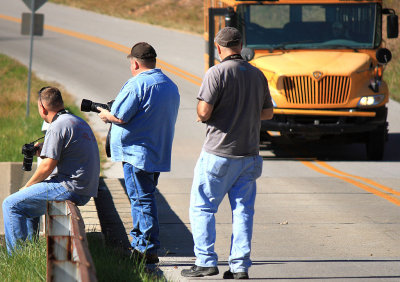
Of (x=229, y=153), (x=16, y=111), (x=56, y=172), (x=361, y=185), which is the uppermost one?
(x=229, y=153)

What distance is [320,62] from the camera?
13.9 metres

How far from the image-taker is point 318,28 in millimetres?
14523

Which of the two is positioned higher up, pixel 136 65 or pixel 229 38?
pixel 229 38

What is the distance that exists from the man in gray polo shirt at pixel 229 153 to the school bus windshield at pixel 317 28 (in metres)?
8.05

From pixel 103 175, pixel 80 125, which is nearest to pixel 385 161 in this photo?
pixel 103 175

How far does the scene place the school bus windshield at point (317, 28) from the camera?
14.4 metres

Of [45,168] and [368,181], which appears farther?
[368,181]

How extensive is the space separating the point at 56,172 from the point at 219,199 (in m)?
1.59

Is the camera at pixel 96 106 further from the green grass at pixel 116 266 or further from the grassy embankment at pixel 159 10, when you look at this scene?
the grassy embankment at pixel 159 10

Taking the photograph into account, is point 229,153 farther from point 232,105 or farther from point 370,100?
point 370,100

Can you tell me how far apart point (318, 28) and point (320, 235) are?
21.0ft

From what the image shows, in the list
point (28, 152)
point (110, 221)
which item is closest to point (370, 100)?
point (110, 221)

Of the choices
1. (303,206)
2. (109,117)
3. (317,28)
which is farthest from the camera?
(317,28)

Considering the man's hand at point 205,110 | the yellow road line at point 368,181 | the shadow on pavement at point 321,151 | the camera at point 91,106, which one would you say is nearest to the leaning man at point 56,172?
the camera at point 91,106
